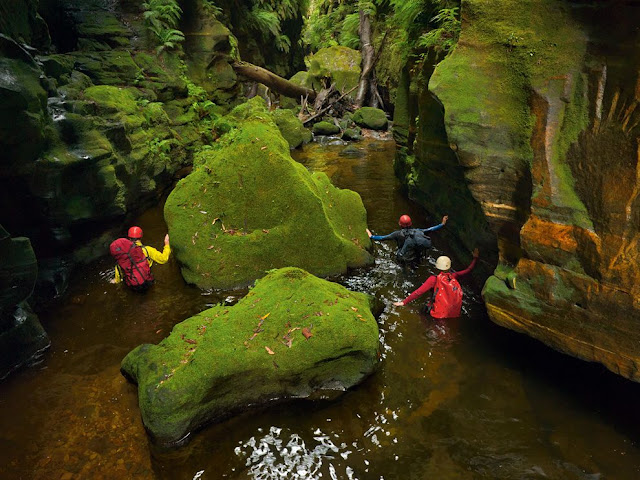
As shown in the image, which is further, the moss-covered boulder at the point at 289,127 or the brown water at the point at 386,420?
the moss-covered boulder at the point at 289,127

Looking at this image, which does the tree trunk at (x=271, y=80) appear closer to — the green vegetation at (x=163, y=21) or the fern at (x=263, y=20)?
the green vegetation at (x=163, y=21)

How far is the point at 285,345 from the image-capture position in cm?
489

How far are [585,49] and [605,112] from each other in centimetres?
83

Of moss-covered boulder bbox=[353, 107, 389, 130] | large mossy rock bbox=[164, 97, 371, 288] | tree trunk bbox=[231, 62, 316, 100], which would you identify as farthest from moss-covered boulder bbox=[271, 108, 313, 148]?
large mossy rock bbox=[164, 97, 371, 288]

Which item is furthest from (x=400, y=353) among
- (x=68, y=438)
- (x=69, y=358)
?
(x=69, y=358)

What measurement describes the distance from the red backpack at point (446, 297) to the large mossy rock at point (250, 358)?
4.90ft

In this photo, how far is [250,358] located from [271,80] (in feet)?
67.9

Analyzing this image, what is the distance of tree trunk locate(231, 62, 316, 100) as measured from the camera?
1948 cm

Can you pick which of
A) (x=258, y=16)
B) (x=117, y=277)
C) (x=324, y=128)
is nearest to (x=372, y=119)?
(x=324, y=128)

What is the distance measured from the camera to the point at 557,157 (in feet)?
15.0

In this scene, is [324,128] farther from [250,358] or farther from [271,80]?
[250,358]

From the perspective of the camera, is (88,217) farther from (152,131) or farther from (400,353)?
(400,353)

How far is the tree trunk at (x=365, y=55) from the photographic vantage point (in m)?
25.6

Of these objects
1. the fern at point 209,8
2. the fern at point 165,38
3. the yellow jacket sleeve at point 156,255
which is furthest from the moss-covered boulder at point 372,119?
the yellow jacket sleeve at point 156,255
